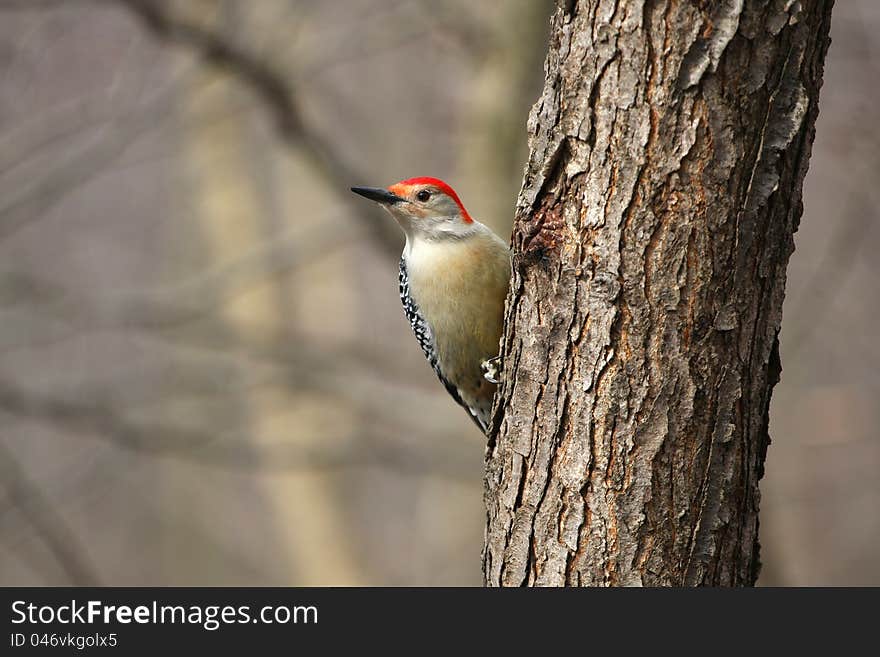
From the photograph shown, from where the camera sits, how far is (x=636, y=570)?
2.80 m

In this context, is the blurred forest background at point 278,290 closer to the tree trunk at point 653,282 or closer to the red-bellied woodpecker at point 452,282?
the red-bellied woodpecker at point 452,282

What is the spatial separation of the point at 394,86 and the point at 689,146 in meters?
7.94

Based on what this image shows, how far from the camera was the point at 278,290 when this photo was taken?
1056 centimetres

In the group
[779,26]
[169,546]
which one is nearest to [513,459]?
[779,26]

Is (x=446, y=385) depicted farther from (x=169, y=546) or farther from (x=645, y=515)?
(x=169, y=546)

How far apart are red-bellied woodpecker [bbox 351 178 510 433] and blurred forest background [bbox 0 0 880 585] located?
2350mm

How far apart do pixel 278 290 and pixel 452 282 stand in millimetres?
6183

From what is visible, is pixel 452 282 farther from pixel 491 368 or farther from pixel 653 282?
pixel 653 282

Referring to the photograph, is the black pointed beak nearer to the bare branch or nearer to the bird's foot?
Result: the bird's foot

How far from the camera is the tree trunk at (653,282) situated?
249 cm

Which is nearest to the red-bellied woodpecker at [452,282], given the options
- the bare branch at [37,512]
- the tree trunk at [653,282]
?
Result: the tree trunk at [653,282]

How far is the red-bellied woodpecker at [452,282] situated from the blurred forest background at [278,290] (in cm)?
235

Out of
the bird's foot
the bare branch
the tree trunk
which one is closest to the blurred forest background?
the bare branch

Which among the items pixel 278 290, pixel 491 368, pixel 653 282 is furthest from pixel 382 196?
pixel 278 290
